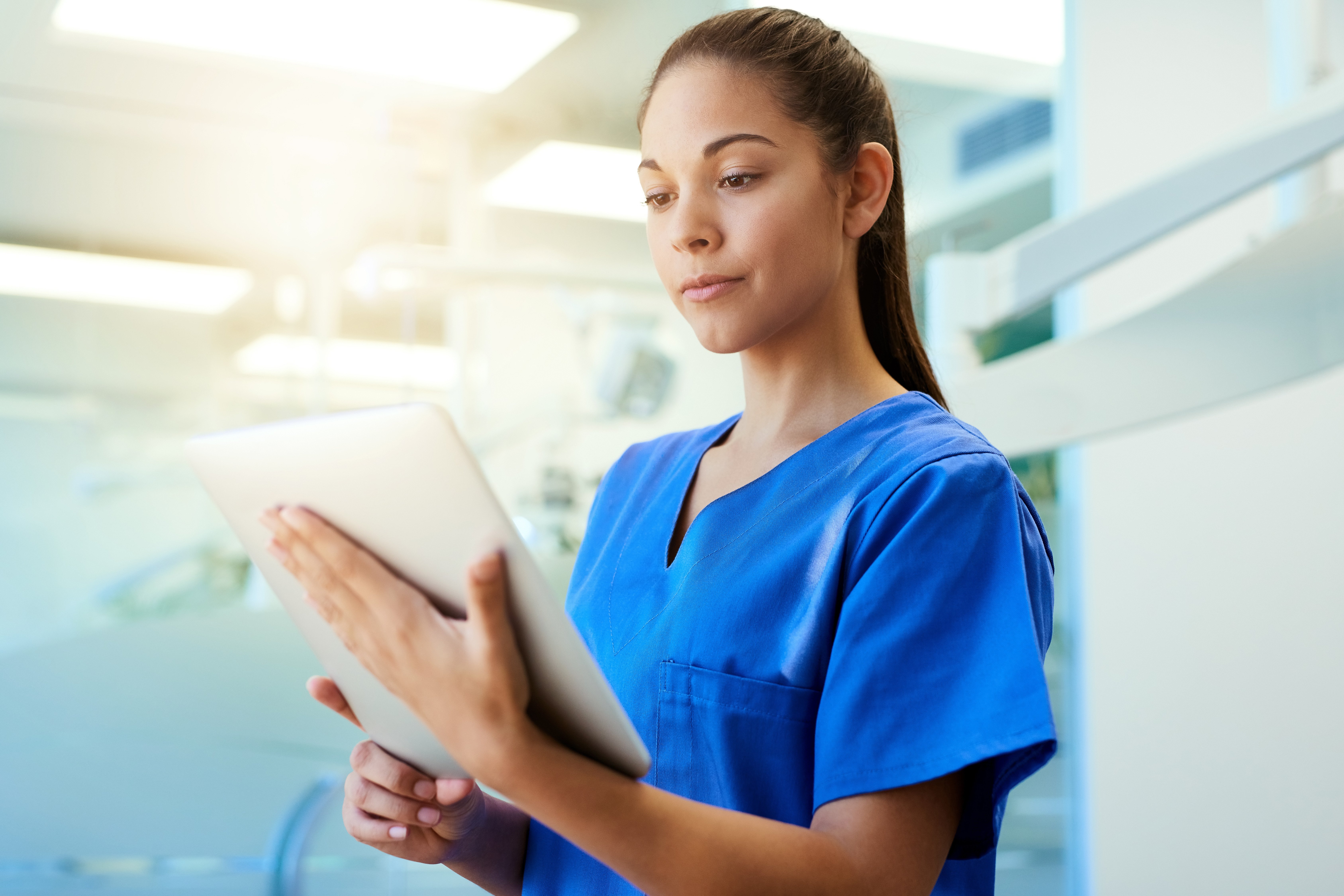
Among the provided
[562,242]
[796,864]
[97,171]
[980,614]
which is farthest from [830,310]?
[97,171]

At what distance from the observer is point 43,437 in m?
1.95

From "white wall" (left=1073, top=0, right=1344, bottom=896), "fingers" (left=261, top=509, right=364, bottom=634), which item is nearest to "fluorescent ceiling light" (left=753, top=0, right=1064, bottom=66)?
"white wall" (left=1073, top=0, right=1344, bottom=896)

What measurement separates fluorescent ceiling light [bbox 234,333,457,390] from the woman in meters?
1.38

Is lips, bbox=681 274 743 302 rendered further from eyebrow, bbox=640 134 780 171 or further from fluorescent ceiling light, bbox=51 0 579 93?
fluorescent ceiling light, bbox=51 0 579 93

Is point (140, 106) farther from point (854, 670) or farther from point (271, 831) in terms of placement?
point (854, 670)

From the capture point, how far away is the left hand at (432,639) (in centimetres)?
47

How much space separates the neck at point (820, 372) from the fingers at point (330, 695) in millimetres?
331

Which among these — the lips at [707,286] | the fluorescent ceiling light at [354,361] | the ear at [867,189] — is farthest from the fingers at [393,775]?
the fluorescent ceiling light at [354,361]

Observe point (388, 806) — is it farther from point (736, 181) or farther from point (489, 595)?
point (736, 181)

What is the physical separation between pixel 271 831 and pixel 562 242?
4.21 ft

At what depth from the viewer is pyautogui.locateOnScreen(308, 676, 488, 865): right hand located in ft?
2.15

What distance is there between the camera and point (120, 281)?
2035mm

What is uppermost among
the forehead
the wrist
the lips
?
the forehead

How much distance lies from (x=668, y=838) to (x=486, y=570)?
157 mm
